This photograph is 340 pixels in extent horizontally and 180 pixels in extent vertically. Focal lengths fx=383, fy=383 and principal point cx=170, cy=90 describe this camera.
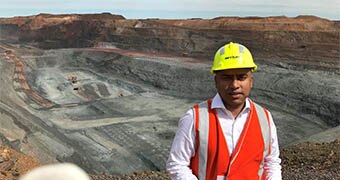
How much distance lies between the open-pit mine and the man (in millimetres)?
10277

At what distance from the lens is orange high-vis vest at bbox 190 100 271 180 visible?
2.02 meters

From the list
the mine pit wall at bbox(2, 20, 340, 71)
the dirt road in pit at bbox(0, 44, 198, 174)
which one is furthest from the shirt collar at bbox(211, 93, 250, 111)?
the mine pit wall at bbox(2, 20, 340, 71)

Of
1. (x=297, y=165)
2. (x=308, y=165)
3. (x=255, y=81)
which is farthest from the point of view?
(x=255, y=81)

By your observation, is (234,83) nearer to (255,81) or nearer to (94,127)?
(94,127)

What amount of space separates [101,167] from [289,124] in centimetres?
831

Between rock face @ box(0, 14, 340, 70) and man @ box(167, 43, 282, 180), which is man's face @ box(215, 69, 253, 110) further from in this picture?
rock face @ box(0, 14, 340, 70)

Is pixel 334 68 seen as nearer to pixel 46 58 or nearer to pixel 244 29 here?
pixel 244 29

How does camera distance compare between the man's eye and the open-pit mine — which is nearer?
the man's eye

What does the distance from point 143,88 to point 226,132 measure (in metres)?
24.1

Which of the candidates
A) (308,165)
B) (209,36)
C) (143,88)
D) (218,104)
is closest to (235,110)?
(218,104)

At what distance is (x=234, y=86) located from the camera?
2092 millimetres

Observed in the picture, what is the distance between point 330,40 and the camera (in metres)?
26.8

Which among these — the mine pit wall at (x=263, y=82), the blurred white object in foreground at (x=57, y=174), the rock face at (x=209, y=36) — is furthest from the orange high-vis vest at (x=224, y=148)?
the rock face at (x=209, y=36)

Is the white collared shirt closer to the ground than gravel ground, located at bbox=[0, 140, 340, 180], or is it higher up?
higher up
